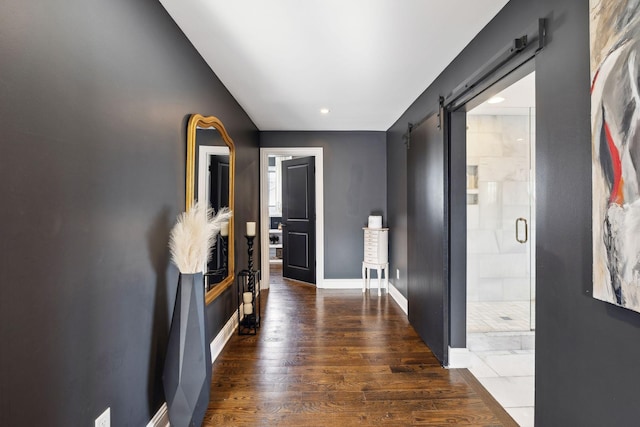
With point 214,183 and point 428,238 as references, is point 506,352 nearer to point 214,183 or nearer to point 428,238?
point 428,238

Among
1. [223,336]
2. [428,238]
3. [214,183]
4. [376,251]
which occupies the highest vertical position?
[214,183]

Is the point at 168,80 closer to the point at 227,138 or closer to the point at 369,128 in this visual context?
the point at 227,138

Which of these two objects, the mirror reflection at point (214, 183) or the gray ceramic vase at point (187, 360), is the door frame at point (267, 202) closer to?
the mirror reflection at point (214, 183)

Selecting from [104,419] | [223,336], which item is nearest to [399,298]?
[223,336]

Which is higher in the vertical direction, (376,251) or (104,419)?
(376,251)

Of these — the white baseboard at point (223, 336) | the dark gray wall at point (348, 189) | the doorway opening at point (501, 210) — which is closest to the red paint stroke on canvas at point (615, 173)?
the white baseboard at point (223, 336)

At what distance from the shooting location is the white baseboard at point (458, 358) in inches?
94.4

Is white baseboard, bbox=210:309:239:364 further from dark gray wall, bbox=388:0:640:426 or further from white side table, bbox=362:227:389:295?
dark gray wall, bbox=388:0:640:426

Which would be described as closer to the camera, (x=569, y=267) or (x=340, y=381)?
(x=569, y=267)

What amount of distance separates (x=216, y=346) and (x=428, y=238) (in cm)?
209

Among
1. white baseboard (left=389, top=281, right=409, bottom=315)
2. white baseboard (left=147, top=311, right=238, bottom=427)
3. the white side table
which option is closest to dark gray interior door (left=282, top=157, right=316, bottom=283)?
the white side table

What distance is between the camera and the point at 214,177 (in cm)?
250

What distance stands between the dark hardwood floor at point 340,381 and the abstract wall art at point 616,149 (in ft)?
4.31

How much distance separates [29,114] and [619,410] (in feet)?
6.96
